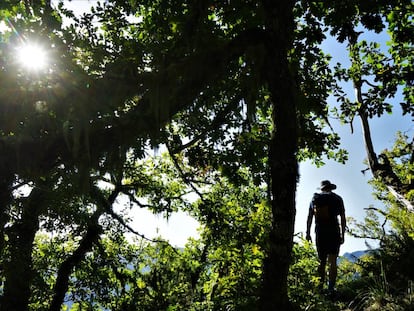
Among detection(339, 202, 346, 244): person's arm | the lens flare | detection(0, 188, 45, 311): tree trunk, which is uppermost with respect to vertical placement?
the lens flare

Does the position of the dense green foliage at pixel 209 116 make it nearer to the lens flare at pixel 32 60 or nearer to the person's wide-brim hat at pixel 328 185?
the lens flare at pixel 32 60

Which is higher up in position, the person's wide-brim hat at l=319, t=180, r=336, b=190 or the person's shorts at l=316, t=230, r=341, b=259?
the person's wide-brim hat at l=319, t=180, r=336, b=190

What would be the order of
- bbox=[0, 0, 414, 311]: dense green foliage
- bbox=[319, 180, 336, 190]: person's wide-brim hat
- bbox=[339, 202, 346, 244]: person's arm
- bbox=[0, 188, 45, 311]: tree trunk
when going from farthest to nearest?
bbox=[319, 180, 336, 190]: person's wide-brim hat < bbox=[339, 202, 346, 244]: person's arm < bbox=[0, 188, 45, 311]: tree trunk < bbox=[0, 0, 414, 311]: dense green foliage

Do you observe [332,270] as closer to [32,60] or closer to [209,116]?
[209,116]

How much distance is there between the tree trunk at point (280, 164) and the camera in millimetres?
3736

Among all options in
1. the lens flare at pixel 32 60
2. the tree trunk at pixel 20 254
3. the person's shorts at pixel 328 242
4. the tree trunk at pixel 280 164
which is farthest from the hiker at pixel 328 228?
the lens flare at pixel 32 60

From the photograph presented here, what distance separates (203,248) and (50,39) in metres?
19.3

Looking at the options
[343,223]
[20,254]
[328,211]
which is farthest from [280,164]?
[20,254]

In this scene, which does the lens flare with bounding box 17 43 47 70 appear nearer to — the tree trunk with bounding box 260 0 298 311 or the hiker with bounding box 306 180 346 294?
the tree trunk with bounding box 260 0 298 311

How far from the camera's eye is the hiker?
773cm

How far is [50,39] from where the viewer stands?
24.7 ft

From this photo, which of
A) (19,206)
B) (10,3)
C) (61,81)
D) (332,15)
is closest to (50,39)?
(10,3)

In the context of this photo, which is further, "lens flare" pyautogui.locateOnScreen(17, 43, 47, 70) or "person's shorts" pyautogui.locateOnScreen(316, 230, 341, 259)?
"person's shorts" pyautogui.locateOnScreen(316, 230, 341, 259)

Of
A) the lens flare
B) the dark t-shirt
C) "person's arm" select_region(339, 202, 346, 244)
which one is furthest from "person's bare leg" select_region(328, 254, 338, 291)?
the lens flare
